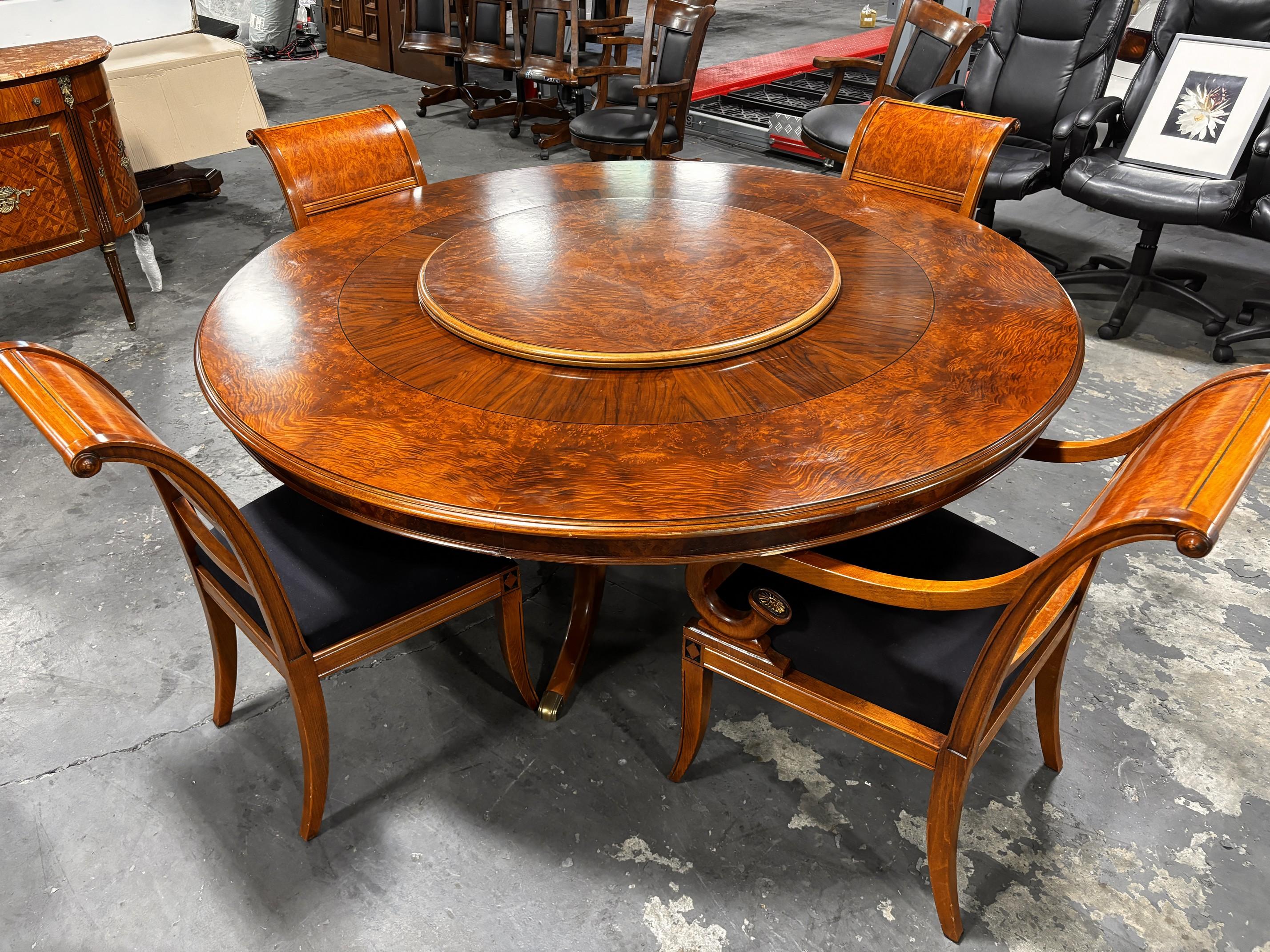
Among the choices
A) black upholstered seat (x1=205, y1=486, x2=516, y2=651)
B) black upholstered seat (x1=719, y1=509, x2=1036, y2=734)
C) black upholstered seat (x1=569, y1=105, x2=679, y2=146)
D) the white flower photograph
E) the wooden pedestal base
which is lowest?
the wooden pedestal base

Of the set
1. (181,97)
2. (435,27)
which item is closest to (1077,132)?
(181,97)

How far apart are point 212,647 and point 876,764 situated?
1.35m

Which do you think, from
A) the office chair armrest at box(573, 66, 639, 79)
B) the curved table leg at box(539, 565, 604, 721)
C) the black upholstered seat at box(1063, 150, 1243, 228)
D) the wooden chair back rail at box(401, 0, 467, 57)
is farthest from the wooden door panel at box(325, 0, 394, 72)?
the curved table leg at box(539, 565, 604, 721)

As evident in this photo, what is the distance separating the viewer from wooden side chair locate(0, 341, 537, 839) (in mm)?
1264

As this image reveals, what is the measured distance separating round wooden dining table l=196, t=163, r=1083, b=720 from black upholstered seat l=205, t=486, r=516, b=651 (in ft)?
0.83

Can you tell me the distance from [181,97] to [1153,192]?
4080 mm

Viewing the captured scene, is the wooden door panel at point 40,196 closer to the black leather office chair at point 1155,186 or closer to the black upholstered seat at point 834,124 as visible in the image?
the black upholstered seat at point 834,124

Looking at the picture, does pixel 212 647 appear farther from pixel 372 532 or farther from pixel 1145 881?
pixel 1145 881

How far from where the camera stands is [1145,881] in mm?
1561

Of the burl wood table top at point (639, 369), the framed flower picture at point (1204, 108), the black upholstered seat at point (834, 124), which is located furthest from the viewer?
the black upholstered seat at point (834, 124)

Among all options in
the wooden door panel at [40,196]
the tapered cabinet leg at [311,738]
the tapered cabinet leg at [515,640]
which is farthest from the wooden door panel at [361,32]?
the tapered cabinet leg at [311,738]

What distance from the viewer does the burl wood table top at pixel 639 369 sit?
1.19m

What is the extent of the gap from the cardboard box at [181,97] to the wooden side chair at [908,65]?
268 cm

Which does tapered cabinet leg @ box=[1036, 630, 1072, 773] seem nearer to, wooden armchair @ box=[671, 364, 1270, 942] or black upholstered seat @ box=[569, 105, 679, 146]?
wooden armchair @ box=[671, 364, 1270, 942]
